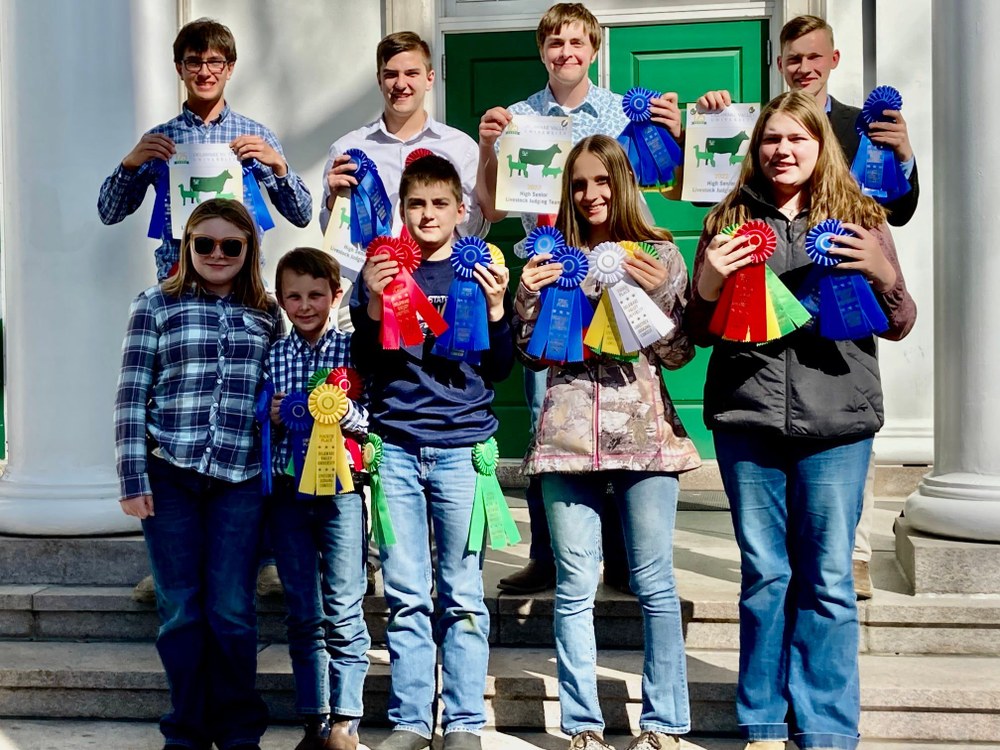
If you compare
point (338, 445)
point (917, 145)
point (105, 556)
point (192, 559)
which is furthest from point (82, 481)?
point (917, 145)

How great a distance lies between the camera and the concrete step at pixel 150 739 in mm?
3828

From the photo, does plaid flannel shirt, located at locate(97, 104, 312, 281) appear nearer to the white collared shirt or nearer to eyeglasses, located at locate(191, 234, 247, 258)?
the white collared shirt

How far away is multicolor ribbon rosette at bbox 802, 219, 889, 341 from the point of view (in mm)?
3340

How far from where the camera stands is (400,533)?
3.60 metres

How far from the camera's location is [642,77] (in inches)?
252

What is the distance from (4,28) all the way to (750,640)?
3.74 metres

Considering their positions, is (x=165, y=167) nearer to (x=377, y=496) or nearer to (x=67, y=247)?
(x=67, y=247)

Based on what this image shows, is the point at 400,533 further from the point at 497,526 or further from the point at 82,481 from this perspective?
the point at 82,481

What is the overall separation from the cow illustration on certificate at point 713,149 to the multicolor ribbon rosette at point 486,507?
44.5 inches

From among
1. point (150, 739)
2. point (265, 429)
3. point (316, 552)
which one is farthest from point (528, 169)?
point (150, 739)

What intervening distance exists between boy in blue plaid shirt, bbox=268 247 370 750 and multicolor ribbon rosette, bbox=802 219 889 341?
4.40ft

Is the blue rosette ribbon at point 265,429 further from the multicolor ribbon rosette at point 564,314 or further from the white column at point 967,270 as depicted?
the white column at point 967,270

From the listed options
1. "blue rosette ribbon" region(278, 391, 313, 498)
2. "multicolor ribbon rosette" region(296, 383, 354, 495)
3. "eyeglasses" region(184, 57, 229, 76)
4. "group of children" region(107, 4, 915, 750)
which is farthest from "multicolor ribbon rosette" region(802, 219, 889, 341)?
"eyeglasses" region(184, 57, 229, 76)

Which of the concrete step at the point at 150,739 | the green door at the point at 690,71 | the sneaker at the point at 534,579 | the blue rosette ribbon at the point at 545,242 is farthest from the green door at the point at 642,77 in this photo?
the blue rosette ribbon at the point at 545,242
